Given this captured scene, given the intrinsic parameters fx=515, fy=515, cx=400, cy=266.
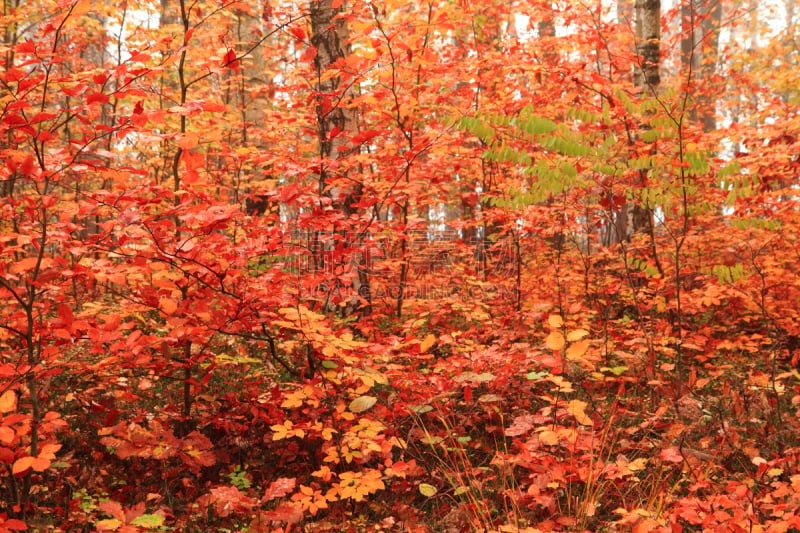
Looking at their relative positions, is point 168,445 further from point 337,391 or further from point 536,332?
point 536,332

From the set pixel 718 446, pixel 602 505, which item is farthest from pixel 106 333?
pixel 718 446

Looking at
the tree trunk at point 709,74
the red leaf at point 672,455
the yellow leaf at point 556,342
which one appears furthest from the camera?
the tree trunk at point 709,74

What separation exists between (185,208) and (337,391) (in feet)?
5.64

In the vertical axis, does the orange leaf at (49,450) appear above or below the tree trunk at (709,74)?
below

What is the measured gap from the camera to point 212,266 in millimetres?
3201

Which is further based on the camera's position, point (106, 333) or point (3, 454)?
point (106, 333)

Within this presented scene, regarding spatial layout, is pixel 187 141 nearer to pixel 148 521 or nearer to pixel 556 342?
pixel 148 521

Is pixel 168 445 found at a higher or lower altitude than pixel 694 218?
lower

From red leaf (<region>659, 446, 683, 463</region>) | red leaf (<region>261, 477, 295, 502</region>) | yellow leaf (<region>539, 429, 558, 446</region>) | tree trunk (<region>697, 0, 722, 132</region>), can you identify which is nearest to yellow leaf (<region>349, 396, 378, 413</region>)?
red leaf (<region>261, 477, 295, 502</region>)

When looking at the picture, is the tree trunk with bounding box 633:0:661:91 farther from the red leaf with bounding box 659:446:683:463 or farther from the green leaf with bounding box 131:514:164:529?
the green leaf with bounding box 131:514:164:529

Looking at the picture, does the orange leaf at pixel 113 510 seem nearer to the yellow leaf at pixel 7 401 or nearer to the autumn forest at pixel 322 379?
the autumn forest at pixel 322 379

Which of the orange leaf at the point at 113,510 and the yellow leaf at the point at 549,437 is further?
the yellow leaf at the point at 549,437

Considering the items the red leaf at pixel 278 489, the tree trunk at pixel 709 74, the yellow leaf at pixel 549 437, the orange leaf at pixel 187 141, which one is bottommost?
the red leaf at pixel 278 489

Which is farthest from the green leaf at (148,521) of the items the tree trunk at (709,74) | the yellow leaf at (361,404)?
the tree trunk at (709,74)
